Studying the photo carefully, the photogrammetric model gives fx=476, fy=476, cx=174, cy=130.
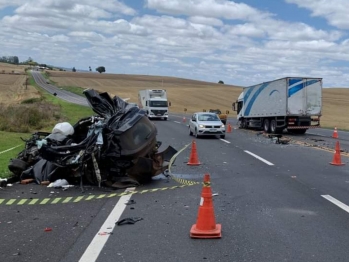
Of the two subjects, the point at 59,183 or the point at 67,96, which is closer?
the point at 59,183

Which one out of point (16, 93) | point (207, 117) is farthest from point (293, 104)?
point (16, 93)

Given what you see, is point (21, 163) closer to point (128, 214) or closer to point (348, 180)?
point (128, 214)

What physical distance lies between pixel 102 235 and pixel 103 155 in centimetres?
404

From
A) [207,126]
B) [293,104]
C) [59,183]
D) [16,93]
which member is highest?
[16,93]

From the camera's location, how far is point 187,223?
7281 millimetres

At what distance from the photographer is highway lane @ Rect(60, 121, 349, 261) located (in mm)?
5727

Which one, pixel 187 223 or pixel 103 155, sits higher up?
pixel 103 155

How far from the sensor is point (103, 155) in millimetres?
10445

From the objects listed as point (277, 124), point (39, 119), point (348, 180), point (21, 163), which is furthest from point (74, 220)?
point (277, 124)

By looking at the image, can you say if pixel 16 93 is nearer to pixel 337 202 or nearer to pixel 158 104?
pixel 158 104

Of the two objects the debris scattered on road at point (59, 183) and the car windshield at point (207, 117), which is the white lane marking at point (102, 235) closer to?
the debris scattered on road at point (59, 183)

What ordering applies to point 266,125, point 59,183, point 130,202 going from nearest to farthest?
point 130,202 → point 59,183 → point 266,125

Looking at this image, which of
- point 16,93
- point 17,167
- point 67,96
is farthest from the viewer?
point 67,96

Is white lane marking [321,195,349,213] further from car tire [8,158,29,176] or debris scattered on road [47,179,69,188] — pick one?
car tire [8,158,29,176]
